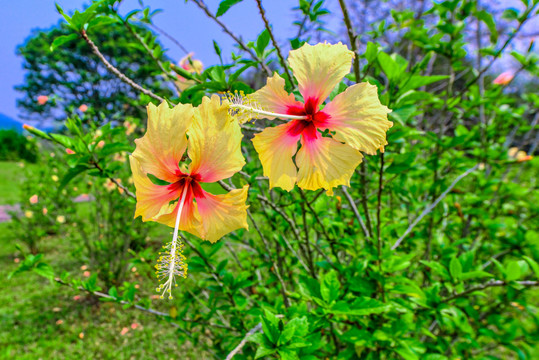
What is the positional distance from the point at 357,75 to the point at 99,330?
4010mm

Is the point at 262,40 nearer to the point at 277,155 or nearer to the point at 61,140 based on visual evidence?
the point at 277,155

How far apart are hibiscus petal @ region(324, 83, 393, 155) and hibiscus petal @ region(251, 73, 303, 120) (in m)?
0.12

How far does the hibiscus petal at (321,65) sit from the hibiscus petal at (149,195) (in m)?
0.40

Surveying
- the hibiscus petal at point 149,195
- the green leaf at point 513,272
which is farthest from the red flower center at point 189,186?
the green leaf at point 513,272

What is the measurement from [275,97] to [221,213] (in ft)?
1.02

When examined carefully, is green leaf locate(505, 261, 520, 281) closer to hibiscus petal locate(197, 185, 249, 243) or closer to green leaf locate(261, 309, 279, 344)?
green leaf locate(261, 309, 279, 344)

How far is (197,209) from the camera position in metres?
0.70

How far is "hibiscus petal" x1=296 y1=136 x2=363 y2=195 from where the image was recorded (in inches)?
25.3

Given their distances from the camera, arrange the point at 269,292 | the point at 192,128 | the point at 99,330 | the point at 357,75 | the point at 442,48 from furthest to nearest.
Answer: the point at 99,330 < the point at 269,292 < the point at 442,48 < the point at 357,75 < the point at 192,128

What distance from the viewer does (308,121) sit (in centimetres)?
73

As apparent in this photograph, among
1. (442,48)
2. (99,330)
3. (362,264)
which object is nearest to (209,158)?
(362,264)

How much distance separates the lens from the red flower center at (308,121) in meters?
0.70

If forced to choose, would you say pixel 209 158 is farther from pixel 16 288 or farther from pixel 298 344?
pixel 16 288

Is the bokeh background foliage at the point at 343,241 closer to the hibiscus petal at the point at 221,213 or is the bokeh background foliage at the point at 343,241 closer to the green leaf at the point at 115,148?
the green leaf at the point at 115,148
